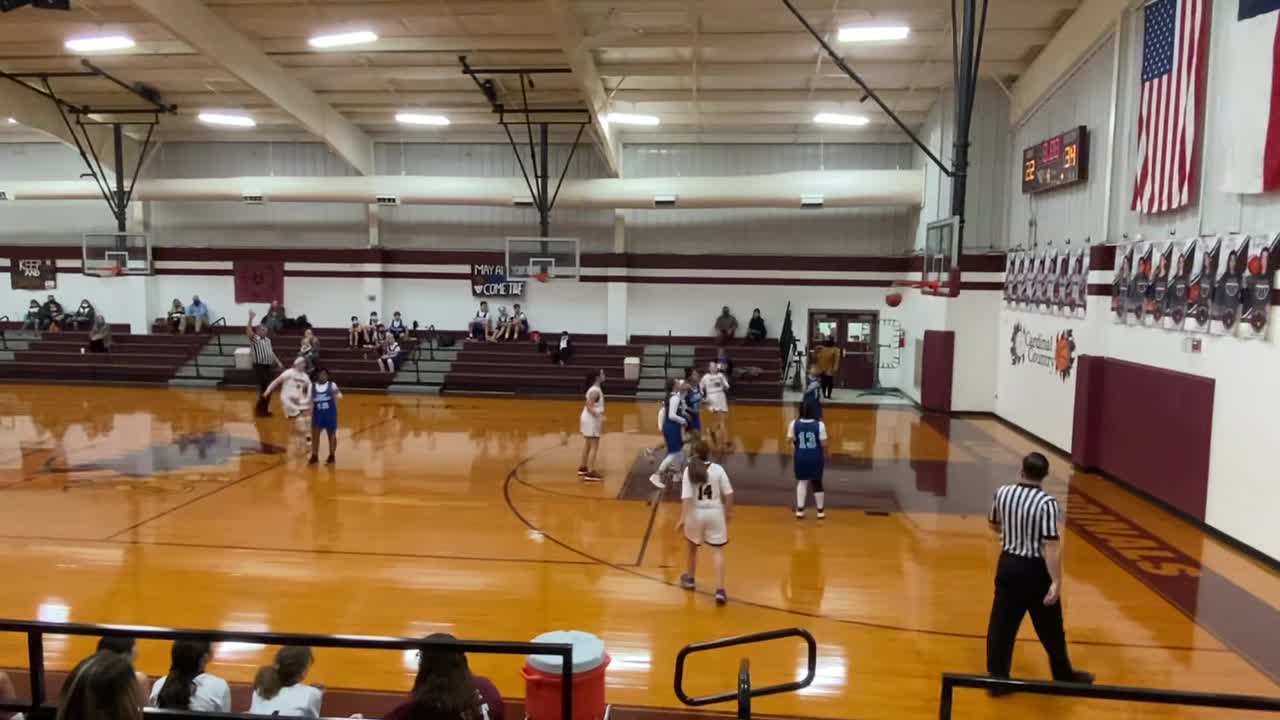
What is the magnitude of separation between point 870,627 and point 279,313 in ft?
69.1

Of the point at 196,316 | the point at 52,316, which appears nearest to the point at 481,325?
the point at 196,316

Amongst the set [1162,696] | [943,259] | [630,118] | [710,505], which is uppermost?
[630,118]

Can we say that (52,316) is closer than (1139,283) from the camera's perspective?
No

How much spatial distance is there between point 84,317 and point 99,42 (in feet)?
38.3

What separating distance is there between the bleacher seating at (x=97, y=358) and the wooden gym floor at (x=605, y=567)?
848 cm

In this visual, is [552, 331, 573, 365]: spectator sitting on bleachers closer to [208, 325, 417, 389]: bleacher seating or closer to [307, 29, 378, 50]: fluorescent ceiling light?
[208, 325, 417, 389]: bleacher seating

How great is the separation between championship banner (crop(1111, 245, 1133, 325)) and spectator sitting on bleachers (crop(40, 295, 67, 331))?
26.8 metres

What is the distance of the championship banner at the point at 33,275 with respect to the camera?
23.6 meters

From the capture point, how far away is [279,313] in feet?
74.4

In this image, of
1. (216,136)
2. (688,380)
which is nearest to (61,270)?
(216,136)

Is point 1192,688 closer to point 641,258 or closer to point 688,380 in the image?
point 688,380

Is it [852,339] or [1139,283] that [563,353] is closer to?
[852,339]

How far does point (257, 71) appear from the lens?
1578cm

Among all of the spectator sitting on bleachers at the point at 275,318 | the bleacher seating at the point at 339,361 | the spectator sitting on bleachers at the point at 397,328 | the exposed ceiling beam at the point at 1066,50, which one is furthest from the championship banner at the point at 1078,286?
the spectator sitting on bleachers at the point at 275,318
